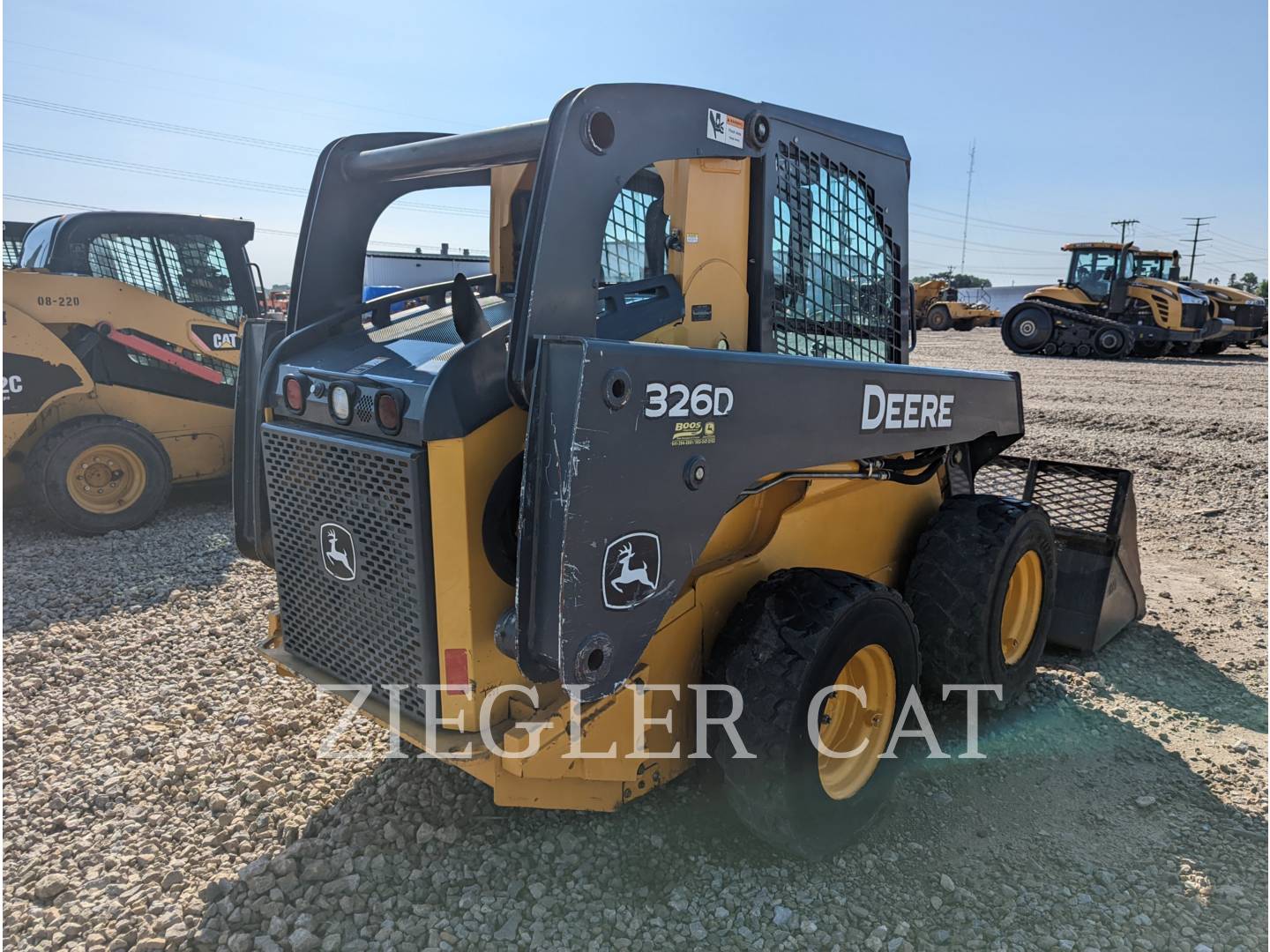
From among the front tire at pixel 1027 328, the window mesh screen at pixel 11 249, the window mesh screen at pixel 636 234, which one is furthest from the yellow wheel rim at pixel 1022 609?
the front tire at pixel 1027 328

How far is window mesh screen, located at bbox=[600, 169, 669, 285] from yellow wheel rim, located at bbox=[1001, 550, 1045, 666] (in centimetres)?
227

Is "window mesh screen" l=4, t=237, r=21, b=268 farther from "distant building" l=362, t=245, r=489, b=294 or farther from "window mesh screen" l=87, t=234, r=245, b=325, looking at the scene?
"distant building" l=362, t=245, r=489, b=294

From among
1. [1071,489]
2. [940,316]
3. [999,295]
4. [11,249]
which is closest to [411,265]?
[11,249]

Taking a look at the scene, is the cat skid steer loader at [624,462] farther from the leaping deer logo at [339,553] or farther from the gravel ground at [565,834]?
the gravel ground at [565,834]

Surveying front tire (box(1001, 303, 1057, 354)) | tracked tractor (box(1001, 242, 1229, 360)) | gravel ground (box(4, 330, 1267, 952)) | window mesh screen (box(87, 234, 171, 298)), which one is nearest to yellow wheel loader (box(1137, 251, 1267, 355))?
tracked tractor (box(1001, 242, 1229, 360))

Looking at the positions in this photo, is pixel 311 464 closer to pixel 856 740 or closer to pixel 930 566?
pixel 856 740

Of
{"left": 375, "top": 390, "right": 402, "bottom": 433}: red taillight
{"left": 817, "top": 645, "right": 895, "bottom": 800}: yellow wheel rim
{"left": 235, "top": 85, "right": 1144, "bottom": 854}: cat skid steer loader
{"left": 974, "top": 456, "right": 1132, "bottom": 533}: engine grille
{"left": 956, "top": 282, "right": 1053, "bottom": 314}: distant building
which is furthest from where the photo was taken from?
{"left": 956, "top": 282, "right": 1053, "bottom": 314}: distant building

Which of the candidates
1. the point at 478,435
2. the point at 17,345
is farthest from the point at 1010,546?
the point at 17,345

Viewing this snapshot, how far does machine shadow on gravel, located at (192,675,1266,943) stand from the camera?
252 centimetres

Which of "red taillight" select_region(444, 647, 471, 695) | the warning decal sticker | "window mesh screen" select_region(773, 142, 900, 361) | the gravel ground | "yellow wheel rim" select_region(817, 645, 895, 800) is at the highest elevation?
the warning decal sticker

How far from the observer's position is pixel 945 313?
29.0 meters

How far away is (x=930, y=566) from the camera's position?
3531mm

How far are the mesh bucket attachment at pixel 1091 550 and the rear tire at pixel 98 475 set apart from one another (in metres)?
6.06

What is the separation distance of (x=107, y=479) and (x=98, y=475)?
6 centimetres
